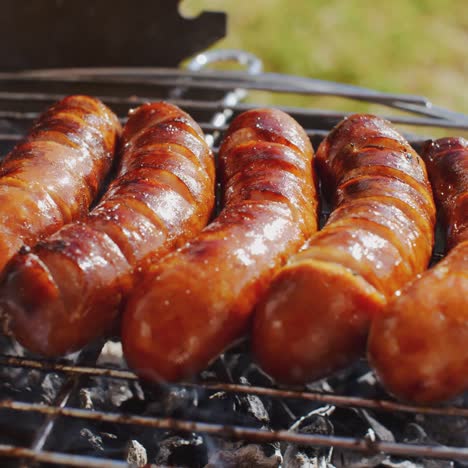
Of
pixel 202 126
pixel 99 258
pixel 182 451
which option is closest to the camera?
pixel 99 258

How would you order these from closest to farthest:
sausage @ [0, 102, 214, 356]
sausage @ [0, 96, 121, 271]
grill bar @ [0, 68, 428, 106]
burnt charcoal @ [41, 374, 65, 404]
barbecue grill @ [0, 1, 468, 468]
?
barbecue grill @ [0, 1, 468, 468] → sausage @ [0, 102, 214, 356] → sausage @ [0, 96, 121, 271] → burnt charcoal @ [41, 374, 65, 404] → grill bar @ [0, 68, 428, 106]

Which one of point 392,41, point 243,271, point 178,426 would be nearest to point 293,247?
point 243,271

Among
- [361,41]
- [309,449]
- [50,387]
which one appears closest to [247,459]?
[309,449]

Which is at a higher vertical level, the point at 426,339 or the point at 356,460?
the point at 426,339

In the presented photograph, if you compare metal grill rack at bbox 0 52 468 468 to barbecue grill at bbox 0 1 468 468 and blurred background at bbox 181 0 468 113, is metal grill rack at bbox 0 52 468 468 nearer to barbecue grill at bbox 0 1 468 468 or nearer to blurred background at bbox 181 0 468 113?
barbecue grill at bbox 0 1 468 468

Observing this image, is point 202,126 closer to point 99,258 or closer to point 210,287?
point 99,258

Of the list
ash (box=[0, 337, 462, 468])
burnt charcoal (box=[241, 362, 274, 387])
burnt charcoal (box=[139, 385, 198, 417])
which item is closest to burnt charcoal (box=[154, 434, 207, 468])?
ash (box=[0, 337, 462, 468])

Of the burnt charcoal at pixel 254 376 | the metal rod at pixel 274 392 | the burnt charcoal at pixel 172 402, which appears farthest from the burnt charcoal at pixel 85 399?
the burnt charcoal at pixel 254 376
